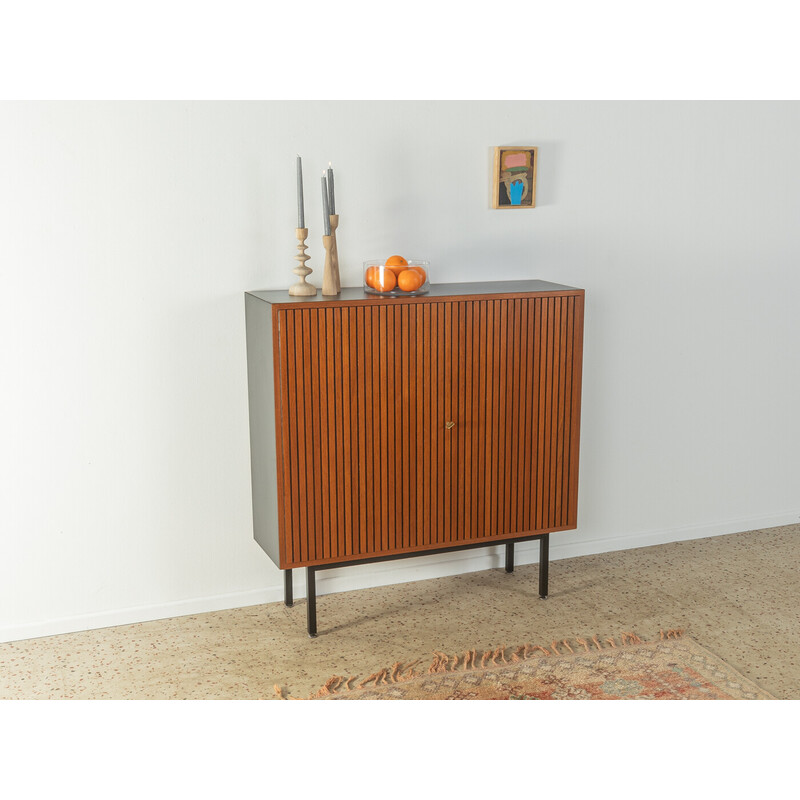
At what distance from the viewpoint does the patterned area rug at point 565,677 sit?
3.06 m

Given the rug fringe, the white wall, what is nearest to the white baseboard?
the white wall

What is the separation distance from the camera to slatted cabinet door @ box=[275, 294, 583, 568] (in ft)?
10.7

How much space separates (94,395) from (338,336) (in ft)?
2.97

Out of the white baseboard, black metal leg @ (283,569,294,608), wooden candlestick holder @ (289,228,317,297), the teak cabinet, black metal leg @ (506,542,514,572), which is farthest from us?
black metal leg @ (506,542,514,572)

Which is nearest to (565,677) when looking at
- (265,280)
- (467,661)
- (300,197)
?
(467,661)

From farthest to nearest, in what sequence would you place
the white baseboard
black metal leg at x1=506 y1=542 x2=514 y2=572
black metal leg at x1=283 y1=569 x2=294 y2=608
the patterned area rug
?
1. black metal leg at x1=506 y1=542 x2=514 y2=572
2. black metal leg at x1=283 y1=569 x2=294 y2=608
3. the white baseboard
4. the patterned area rug

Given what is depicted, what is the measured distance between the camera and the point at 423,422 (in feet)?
11.3

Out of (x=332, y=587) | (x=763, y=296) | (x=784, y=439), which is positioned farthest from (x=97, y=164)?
(x=784, y=439)

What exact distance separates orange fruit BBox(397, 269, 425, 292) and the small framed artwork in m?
0.61

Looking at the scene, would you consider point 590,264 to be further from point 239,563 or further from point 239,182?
point 239,563

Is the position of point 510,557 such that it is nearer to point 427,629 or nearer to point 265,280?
point 427,629

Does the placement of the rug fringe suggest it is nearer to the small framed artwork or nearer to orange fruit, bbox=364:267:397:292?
orange fruit, bbox=364:267:397:292

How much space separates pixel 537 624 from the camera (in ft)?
11.7

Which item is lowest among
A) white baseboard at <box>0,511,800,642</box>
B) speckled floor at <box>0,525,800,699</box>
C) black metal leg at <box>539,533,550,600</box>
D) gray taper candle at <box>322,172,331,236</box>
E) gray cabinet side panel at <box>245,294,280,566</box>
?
speckled floor at <box>0,525,800,699</box>
